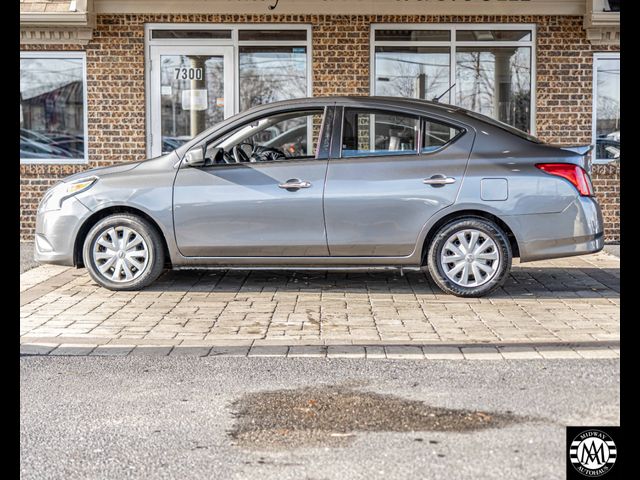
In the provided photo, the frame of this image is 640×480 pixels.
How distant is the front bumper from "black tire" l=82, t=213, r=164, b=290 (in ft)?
0.49

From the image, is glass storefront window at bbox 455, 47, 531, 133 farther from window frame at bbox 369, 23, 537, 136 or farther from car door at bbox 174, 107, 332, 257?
car door at bbox 174, 107, 332, 257

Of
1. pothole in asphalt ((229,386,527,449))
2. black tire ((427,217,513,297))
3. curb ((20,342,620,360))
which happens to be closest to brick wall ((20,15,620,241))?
black tire ((427,217,513,297))

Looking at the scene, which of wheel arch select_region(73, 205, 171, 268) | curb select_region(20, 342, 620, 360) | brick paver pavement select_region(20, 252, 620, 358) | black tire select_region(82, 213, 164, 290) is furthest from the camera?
wheel arch select_region(73, 205, 171, 268)

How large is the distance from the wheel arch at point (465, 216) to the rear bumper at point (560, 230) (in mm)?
122

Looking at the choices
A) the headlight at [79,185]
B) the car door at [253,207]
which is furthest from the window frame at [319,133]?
the headlight at [79,185]

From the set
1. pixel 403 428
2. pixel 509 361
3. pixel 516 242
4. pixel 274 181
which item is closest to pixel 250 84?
pixel 274 181

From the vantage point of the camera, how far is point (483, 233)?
30.2 feet

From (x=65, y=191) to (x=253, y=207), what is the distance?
1.87 meters

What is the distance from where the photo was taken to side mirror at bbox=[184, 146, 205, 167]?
944cm

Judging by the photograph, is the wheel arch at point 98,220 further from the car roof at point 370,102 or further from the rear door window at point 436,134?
the rear door window at point 436,134

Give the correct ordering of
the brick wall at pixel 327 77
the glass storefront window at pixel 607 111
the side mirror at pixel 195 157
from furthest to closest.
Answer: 1. the glass storefront window at pixel 607 111
2. the brick wall at pixel 327 77
3. the side mirror at pixel 195 157

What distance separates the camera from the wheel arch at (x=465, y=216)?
367 inches

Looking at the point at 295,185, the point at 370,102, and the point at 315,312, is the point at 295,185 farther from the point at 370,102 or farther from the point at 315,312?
the point at 315,312

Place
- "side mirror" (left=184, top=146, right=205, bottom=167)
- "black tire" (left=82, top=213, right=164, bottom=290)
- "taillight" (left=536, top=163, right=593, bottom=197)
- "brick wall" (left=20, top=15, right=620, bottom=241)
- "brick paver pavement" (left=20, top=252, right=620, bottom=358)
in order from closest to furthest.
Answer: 1. "brick paver pavement" (left=20, top=252, right=620, bottom=358)
2. "taillight" (left=536, top=163, right=593, bottom=197)
3. "side mirror" (left=184, top=146, right=205, bottom=167)
4. "black tire" (left=82, top=213, right=164, bottom=290)
5. "brick wall" (left=20, top=15, right=620, bottom=241)
